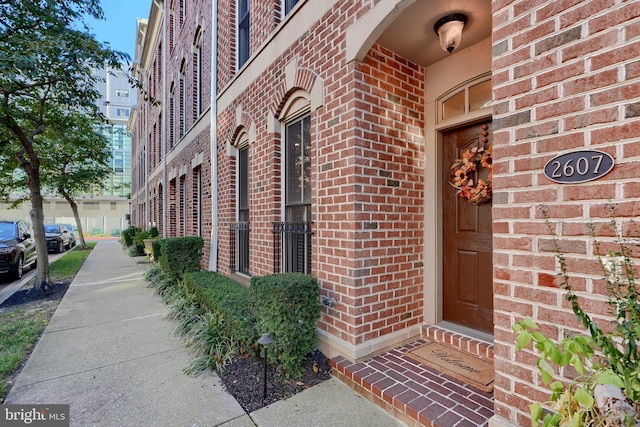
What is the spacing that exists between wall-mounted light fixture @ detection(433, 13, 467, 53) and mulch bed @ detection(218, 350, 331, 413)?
3.11 meters

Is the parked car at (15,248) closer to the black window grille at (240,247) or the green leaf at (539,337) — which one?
the black window grille at (240,247)

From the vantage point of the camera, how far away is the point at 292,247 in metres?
4.11

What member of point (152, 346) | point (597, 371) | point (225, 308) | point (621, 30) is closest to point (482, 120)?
point (621, 30)

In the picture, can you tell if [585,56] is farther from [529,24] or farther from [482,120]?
[482,120]

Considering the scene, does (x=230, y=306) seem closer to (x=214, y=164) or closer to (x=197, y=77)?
(x=214, y=164)

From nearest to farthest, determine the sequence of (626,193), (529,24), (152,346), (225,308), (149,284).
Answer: (626,193) → (529,24) → (225,308) → (152,346) → (149,284)

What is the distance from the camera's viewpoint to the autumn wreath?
296 cm

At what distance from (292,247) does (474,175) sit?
225cm

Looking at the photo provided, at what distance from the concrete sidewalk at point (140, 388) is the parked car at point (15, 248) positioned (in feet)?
14.7

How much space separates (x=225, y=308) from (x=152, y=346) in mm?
1113

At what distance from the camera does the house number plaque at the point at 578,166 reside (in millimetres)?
1485

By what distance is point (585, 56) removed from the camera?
1548 millimetres

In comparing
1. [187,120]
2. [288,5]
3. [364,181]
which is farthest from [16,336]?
[187,120]

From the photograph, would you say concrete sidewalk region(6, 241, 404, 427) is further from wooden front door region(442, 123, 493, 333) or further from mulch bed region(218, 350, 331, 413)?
wooden front door region(442, 123, 493, 333)
